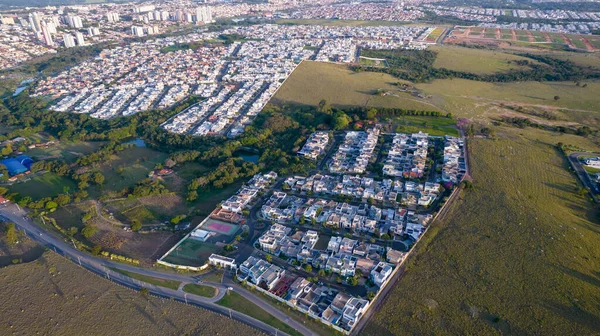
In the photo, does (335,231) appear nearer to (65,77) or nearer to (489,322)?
(489,322)

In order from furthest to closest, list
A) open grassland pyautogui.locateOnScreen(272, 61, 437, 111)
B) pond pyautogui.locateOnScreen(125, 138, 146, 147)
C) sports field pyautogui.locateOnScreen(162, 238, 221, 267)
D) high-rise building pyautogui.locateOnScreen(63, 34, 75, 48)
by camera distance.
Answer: high-rise building pyautogui.locateOnScreen(63, 34, 75, 48) → open grassland pyautogui.locateOnScreen(272, 61, 437, 111) → pond pyautogui.locateOnScreen(125, 138, 146, 147) → sports field pyautogui.locateOnScreen(162, 238, 221, 267)

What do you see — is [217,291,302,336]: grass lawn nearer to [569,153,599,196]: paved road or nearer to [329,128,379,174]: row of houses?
[329,128,379,174]: row of houses

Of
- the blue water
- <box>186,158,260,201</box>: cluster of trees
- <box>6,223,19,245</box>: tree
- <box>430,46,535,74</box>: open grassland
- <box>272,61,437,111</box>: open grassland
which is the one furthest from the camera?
<box>430,46,535,74</box>: open grassland

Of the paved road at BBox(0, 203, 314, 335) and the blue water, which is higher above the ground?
the paved road at BBox(0, 203, 314, 335)

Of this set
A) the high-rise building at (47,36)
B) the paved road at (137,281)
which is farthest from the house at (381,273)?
the high-rise building at (47,36)

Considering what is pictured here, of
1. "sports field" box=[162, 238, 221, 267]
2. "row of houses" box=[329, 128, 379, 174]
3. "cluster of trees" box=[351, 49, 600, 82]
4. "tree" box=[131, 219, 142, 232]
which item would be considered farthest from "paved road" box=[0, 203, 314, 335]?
"cluster of trees" box=[351, 49, 600, 82]
